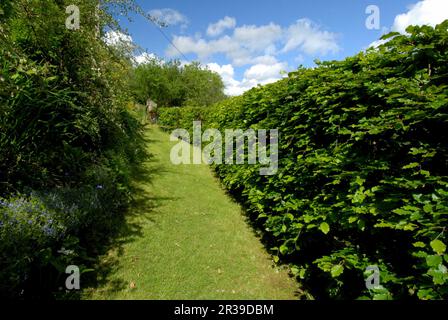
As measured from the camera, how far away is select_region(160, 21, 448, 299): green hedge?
6.00 feet

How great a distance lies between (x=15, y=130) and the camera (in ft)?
12.1

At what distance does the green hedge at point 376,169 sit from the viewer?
183 cm

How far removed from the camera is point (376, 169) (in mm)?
2240

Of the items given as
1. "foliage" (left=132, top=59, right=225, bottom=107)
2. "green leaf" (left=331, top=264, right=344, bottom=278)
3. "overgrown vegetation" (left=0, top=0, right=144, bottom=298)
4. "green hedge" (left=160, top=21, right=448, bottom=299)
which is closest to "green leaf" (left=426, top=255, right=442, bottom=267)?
"green hedge" (left=160, top=21, right=448, bottom=299)

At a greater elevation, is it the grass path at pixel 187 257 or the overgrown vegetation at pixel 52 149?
the overgrown vegetation at pixel 52 149

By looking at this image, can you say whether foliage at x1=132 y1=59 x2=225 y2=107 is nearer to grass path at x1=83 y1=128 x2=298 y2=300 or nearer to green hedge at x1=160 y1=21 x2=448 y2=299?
grass path at x1=83 y1=128 x2=298 y2=300

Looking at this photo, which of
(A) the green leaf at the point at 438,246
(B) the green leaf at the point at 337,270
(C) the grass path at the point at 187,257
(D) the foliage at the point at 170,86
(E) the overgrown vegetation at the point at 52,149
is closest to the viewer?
(A) the green leaf at the point at 438,246

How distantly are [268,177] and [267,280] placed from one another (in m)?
1.77

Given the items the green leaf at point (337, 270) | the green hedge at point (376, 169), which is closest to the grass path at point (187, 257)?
the green hedge at point (376, 169)

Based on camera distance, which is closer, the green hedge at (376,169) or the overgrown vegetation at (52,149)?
the green hedge at (376,169)

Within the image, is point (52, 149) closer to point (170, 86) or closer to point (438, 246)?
point (438, 246)

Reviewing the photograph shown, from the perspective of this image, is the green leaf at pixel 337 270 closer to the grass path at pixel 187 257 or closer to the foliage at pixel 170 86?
the grass path at pixel 187 257
